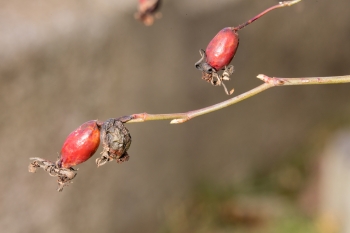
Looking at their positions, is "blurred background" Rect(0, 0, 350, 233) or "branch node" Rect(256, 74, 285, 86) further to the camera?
"blurred background" Rect(0, 0, 350, 233)

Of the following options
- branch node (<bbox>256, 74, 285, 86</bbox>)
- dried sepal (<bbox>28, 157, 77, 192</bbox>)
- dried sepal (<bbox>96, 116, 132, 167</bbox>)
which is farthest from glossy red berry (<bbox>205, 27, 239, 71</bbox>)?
dried sepal (<bbox>28, 157, 77, 192</bbox>)

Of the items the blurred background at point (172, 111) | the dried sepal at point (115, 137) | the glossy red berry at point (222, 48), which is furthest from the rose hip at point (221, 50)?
the blurred background at point (172, 111)

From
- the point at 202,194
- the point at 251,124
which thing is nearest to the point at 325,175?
the point at 251,124

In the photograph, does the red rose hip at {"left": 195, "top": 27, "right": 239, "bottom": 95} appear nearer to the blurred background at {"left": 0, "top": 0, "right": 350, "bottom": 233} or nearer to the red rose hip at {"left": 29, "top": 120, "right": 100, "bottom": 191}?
the red rose hip at {"left": 29, "top": 120, "right": 100, "bottom": 191}

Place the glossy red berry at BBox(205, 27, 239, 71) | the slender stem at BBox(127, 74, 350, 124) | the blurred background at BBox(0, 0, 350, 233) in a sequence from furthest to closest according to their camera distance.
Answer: the blurred background at BBox(0, 0, 350, 233)
the glossy red berry at BBox(205, 27, 239, 71)
the slender stem at BBox(127, 74, 350, 124)

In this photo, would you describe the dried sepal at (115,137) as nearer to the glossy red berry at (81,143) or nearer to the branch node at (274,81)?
the glossy red berry at (81,143)

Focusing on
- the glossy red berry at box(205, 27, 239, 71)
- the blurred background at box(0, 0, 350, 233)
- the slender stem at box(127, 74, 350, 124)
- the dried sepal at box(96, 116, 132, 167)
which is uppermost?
the blurred background at box(0, 0, 350, 233)
